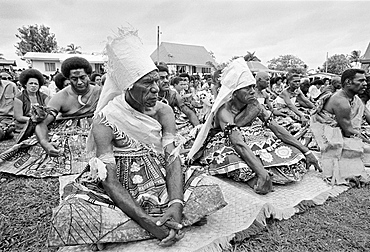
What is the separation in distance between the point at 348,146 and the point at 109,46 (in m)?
3.18

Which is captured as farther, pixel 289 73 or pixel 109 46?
pixel 289 73

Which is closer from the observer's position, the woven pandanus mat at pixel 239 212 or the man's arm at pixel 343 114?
the woven pandanus mat at pixel 239 212

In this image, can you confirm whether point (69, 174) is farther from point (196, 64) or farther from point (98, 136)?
point (196, 64)

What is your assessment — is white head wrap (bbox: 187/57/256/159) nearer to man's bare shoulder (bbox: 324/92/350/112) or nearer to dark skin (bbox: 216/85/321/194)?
dark skin (bbox: 216/85/321/194)

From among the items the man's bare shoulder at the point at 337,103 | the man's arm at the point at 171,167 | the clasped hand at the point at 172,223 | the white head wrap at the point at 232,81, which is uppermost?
the white head wrap at the point at 232,81

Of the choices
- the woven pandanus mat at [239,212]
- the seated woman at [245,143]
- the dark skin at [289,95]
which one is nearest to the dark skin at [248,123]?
the seated woman at [245,143]

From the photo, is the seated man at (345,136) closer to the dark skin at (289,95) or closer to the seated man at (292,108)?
the seated man at (292,108)

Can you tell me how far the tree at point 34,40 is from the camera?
42.9 meters

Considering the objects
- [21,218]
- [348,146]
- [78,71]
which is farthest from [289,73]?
[21,218]

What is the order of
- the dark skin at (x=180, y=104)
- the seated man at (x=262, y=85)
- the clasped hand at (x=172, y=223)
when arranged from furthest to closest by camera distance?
the seated man at (x=262, y=85)
the dark skin at (x=180, y=104)
the clasped hand at (x=172, y=223)

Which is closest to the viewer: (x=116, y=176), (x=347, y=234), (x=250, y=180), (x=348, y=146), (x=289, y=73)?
(x=116, y=176)

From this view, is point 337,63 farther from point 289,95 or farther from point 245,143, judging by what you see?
point 245,143

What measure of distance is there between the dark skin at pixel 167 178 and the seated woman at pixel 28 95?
131 inches

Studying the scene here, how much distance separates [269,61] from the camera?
75500 mm
